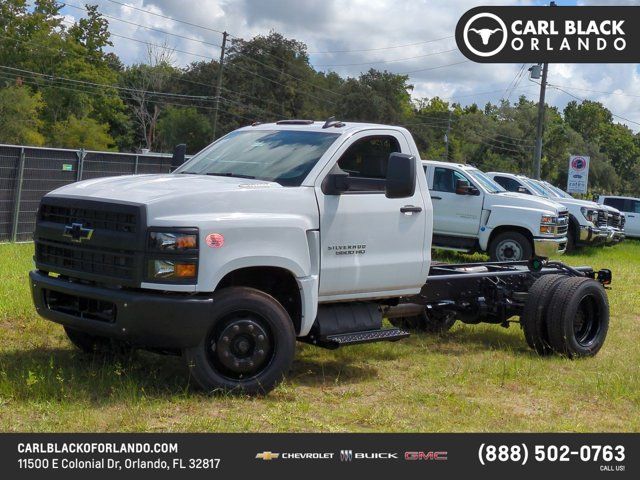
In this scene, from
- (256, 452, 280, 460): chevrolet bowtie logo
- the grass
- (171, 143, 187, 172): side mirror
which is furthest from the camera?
(171, 143, 187, 172): side mirror

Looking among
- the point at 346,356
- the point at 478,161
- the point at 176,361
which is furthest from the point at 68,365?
the point at 478,161

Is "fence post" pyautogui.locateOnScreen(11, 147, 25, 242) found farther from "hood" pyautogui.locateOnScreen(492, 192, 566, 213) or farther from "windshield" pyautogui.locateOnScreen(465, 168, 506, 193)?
"hood" pyautogui.locateOnScreen(492, 192, 566, 213)

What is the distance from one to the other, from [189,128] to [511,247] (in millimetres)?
53330

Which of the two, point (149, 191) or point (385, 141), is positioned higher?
point (385, 141)

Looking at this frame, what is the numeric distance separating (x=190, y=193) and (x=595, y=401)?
360 centimetres

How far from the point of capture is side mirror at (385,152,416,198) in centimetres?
709

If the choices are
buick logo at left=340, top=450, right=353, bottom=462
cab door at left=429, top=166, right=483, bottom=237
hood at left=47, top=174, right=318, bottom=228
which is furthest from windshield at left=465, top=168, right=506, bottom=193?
buick logo at left=340, top=450, right=353, bottom=462

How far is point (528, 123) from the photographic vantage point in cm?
9319

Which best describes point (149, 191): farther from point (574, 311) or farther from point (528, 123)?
point (528, 123)

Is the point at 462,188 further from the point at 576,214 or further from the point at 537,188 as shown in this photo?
the point at 576,214

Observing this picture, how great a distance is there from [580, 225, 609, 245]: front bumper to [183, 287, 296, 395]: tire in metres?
17.3

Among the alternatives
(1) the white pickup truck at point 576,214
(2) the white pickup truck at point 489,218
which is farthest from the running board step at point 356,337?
(1) the white pickup truck at point 576,214

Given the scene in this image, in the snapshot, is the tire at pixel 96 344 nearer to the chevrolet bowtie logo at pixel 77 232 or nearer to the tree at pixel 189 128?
the chevrolet bowtie logo at pixel 77 232

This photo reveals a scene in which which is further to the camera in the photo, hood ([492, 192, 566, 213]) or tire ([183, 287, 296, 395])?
hood ([492, 192, 566, 213])
